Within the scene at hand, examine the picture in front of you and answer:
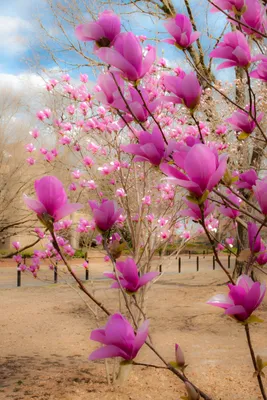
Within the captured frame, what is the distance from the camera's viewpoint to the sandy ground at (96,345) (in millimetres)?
4590

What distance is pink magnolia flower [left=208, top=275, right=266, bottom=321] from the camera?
3.58ft

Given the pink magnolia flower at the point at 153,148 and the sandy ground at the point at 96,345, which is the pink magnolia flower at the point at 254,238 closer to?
the pink magnolia flower at the point at 153,148

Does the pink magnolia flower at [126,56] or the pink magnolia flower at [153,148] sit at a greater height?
the pink magnolia flower at [126,56]

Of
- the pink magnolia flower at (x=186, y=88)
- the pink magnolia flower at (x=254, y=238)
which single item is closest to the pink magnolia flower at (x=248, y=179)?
the pink magnolia flower at (x=254, y=238)

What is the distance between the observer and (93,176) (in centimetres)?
514

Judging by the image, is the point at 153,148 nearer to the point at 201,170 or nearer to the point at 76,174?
the point at 201,170

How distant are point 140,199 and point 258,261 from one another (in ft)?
11.1

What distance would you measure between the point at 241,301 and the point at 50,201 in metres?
0.51

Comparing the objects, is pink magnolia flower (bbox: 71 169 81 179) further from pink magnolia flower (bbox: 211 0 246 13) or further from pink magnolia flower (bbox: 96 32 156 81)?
pink magnolia flower (bbox: 96 32 156 81)

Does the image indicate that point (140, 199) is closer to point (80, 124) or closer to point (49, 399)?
point (80, 124)

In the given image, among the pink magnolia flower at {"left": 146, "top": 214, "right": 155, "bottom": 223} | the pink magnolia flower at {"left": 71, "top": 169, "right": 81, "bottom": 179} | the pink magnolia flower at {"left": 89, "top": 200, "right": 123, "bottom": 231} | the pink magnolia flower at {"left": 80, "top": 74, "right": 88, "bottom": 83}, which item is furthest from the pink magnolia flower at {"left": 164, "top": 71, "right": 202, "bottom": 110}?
the pink magnolia flower at {"left": 80, "top": 74, "right": 88, "bottom": 83}

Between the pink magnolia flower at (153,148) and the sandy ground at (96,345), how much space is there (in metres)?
3.60

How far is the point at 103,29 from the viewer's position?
132 cm

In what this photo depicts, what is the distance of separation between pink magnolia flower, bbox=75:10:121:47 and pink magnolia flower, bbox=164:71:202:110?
0.20m
